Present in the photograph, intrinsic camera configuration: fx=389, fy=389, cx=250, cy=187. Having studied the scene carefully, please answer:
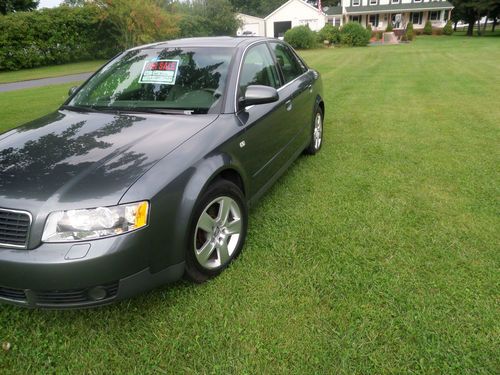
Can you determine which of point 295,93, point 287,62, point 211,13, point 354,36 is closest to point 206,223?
point 295,93

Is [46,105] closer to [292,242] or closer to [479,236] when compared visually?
[292,242]

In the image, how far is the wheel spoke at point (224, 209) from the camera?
270 centimetres

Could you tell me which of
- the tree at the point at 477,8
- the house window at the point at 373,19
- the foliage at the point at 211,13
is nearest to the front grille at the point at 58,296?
the foliage at the point at 211,13

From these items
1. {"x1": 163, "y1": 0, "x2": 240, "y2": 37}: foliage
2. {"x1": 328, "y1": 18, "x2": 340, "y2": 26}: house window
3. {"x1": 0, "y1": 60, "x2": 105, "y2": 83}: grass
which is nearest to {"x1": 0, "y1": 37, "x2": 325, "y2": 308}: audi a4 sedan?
Answer: {"x1": 0, "y1": 60, "x2": 105, "y2": 83}: grass

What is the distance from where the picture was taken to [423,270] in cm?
A: 274

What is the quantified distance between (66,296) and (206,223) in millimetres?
912

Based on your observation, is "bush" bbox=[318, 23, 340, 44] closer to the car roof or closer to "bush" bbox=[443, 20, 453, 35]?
"bush" bbox=[443, 20, 453, 35]

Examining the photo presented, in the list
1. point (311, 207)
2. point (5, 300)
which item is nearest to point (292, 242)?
point (311, 207)

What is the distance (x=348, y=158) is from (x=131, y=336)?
365 cm

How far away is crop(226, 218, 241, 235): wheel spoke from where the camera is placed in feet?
9.21

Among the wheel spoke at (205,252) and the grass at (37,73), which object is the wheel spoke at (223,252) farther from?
the grass at (37,73)

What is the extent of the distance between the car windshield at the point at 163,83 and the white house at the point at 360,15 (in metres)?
41.3

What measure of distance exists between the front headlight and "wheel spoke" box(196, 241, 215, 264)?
61 centimetres

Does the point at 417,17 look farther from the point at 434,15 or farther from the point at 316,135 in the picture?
the point at 316,135
